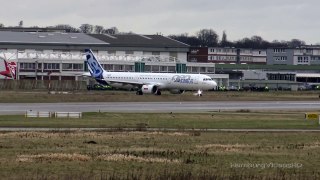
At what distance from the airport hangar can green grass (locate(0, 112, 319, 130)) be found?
286 feet

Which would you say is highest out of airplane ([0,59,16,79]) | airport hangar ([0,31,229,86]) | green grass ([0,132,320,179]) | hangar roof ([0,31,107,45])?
hangar roof ([0,31,107,45])

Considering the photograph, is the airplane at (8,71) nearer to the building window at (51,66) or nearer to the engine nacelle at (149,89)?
the building window at (51,66)

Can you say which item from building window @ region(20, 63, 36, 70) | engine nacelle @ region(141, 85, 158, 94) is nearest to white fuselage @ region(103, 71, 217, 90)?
engine nacelle @ region(141, 85, 158, 94)

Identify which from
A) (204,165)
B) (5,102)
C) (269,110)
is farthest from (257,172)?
(5,102)

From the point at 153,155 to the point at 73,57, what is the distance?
430 ft

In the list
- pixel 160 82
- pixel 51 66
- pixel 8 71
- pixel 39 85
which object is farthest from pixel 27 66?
pixel 160 82

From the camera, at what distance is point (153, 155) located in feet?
103

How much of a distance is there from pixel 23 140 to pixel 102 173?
13247 mm

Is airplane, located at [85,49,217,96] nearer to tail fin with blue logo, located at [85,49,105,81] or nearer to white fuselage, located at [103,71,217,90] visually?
white fuselage, located at [103,71,217,90]

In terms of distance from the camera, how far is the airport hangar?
15588 cm

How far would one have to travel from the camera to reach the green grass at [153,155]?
25.7 meters

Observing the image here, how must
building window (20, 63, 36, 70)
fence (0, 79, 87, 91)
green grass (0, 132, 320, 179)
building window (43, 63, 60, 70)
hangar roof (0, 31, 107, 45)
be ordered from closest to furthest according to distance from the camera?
green grass (0, 132, 320, 179) < fence (0, 79, 87, 91) < building window (20, 63, 36, 70) < building window (43, 63, 60, 70) < hangar roof (0, 31, 107, 45)

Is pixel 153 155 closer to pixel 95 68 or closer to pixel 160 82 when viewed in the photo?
pixel 160 82

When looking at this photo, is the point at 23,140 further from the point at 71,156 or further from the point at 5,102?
the point at 5,102
